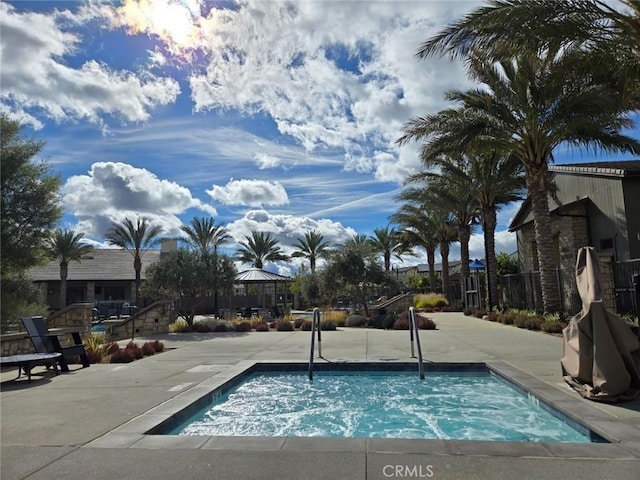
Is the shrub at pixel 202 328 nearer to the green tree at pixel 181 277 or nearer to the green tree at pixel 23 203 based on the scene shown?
the green tree at pixel 181 277

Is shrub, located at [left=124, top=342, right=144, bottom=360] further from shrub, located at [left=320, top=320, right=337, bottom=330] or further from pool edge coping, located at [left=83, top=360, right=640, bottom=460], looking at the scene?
shrub, located at [left=320, top=320, right=337, bottom=330]

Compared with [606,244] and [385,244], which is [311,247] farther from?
[606,244]

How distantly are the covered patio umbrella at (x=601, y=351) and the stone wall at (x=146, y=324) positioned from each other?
14.4 meters

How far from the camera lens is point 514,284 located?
79.7 feet

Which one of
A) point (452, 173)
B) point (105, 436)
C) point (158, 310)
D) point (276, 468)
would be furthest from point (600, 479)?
point (452, 173)

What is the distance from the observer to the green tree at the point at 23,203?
41.9 feet

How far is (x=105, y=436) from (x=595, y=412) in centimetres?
535

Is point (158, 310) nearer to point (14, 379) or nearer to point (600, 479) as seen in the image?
point (14, 379)

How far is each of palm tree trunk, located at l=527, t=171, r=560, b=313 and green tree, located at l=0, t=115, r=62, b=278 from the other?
1605 centimetres

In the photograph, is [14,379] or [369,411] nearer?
[369,411]

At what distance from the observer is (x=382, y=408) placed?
7.16m

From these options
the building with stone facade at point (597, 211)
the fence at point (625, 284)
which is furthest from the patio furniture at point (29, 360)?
the building with stone facade at point (597, 211)

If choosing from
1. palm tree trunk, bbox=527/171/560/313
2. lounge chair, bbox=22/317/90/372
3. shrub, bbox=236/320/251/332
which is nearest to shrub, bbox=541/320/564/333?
palm tree trunk, bbox=527/171/560/313

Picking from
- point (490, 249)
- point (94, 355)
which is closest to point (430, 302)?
point (490, 249)
